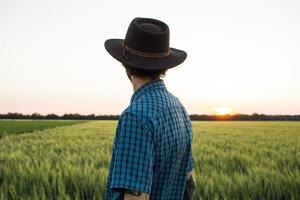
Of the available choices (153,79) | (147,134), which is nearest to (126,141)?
(147,134)

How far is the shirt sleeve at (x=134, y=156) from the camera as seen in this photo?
1829mm

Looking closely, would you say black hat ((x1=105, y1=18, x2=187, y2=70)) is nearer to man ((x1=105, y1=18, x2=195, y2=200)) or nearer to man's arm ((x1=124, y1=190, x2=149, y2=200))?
man ((x1=105, y1=18, x2=195, y2=200))

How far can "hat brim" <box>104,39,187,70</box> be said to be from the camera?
2.04 metres

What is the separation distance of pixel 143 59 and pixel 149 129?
1.28 ft

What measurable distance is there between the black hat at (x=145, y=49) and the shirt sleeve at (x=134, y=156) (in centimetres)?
31

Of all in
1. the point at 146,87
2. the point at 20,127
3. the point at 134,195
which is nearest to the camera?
the point at 134,195

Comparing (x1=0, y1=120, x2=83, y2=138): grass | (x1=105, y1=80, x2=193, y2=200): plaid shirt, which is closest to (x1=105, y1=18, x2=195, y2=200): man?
(x1=105, y1=80, x2=193, y2=200): plaid shirt

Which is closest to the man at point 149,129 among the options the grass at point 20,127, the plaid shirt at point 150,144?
the plaid shirt at point 150,144

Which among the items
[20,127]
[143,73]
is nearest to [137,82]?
[143,73]

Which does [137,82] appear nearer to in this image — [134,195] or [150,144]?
[150,144]

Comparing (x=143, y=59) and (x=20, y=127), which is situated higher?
(x=143, y=59)

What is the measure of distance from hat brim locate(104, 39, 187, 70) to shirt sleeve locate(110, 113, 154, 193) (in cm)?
30

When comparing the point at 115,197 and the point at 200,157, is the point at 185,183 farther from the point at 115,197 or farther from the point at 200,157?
the point at 200,157

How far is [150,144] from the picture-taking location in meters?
1.85
